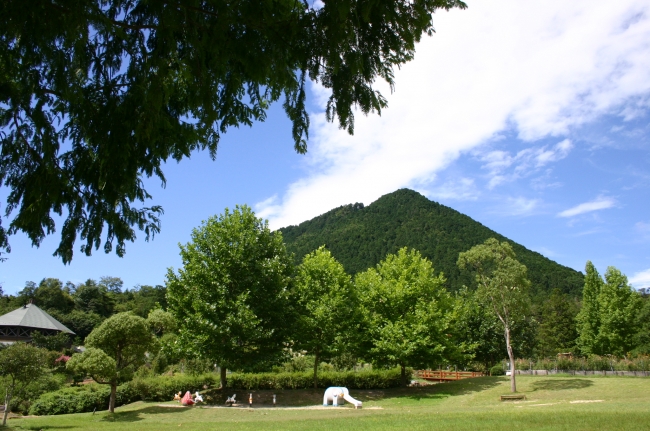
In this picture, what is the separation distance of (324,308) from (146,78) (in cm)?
2644

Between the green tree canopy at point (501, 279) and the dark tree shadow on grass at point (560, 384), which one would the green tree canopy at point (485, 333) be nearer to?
the dark tree shadow on grass at point (560, 384)

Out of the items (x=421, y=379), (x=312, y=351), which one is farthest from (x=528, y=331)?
(x=312, y=351)

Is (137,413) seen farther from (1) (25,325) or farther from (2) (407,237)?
(2) (407,237)

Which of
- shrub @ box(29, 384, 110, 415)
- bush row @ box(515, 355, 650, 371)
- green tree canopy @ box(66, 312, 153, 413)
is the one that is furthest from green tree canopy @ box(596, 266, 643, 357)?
shrub @ box(29, 384, 110, 415)

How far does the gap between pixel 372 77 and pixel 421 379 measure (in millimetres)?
43800

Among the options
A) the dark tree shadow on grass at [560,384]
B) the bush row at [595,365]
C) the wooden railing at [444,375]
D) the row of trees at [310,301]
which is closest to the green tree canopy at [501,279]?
the row of trees at [310,301]

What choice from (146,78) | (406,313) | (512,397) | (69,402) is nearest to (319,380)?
(406,313)

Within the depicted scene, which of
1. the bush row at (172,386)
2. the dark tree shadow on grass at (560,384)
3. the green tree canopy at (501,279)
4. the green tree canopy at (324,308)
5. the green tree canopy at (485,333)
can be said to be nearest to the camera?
the bush row at (172,386)

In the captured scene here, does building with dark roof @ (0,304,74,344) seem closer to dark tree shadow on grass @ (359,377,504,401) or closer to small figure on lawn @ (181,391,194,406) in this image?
small figure on lawn @ (181,391,194,406)

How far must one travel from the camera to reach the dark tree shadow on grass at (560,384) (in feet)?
96.0

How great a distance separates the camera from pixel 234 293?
2661 centimetres

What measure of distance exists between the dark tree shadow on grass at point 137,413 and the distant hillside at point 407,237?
76.5 m

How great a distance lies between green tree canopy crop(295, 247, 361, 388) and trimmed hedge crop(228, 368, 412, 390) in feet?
4.23

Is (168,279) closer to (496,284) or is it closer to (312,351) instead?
(312,351)
